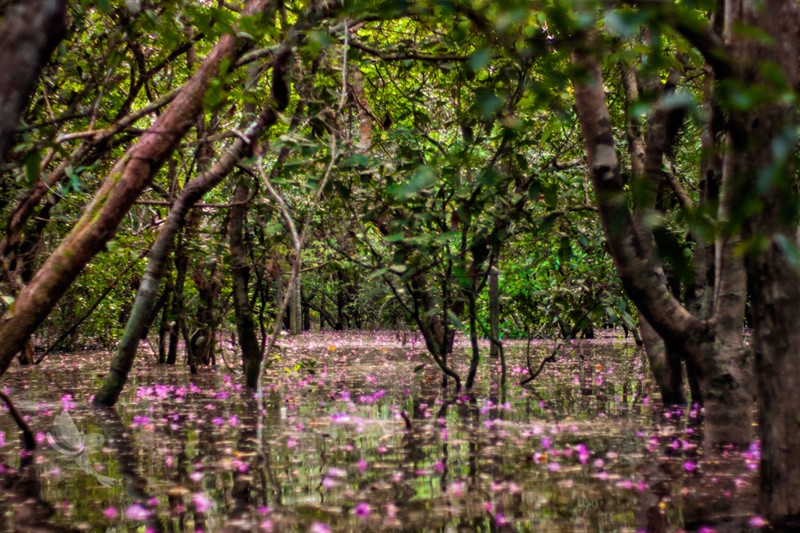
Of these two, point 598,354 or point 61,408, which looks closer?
point 61,408

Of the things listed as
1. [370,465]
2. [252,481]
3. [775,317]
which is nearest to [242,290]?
[370,465]

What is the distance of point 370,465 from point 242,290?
435cm

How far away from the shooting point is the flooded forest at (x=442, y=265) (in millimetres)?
2328

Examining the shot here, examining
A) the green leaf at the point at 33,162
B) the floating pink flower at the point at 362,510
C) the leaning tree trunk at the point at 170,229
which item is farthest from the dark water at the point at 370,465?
the green leaf at the point at 33,162

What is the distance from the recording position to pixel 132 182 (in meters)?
5.17

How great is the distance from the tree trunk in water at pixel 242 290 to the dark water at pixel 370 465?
0.39 m

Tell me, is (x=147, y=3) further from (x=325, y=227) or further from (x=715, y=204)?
(x=715, y=204)

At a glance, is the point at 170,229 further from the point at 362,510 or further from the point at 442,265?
the point at 362,510

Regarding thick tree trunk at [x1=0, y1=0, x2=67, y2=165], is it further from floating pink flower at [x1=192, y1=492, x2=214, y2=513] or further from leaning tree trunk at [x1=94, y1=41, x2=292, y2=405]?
leaning tree trunk at [x1=94, y1=41, x2=292, y2=405]

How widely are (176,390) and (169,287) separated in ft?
7.76

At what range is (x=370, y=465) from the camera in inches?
177

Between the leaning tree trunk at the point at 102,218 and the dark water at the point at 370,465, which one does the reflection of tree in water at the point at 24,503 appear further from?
the leaning tree trunk at the point at 102,218

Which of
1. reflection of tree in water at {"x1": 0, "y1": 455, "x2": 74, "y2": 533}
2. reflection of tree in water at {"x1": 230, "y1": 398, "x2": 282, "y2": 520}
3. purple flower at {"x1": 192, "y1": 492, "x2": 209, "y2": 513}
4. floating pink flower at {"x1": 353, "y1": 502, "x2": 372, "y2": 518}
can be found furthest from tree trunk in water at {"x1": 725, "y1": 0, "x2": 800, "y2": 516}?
reflection of tree in water at {"x1": 0, "y1": 455, "x2": 74, "y2": 533}

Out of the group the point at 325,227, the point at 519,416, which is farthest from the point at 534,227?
the point at 325,227
